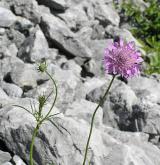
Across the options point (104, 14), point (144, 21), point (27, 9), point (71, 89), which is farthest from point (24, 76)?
point (144, 21)

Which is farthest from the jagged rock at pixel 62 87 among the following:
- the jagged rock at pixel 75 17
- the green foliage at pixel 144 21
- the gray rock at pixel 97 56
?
the green foliage at pixel 144 21

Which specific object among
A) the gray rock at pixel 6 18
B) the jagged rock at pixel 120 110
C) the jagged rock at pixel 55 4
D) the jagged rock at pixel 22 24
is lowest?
the jagged rock at pixel 120 110

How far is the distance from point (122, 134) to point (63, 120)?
4.39 ft

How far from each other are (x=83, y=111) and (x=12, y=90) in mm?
1056

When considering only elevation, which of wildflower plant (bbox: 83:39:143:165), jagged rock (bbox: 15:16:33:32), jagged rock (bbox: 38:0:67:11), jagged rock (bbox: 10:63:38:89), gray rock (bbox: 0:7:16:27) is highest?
wildflower plant (bbox: 83:39:143:165)

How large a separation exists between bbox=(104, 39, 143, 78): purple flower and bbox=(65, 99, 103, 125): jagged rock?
2.84m

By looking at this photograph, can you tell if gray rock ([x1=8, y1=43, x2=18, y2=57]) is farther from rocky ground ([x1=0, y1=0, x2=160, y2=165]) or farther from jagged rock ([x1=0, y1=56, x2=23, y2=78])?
jagged rock ([x1=0, y1=56, x2=23, y2=78])

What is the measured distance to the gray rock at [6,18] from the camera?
858 centimetres

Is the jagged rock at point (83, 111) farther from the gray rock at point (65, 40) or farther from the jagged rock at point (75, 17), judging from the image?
the jagged rock at point (75, 17)

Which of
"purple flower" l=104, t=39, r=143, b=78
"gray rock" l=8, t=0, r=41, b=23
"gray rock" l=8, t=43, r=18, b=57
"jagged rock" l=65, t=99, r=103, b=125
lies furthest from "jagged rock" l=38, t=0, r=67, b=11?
"purple flower" l=104, t=39, r=143, b=78

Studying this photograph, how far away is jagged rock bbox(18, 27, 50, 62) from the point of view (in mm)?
8234

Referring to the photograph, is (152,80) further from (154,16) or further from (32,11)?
(154,16)

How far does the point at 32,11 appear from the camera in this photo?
363 inches

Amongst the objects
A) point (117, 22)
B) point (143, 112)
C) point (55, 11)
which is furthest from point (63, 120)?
point (117, 22)
